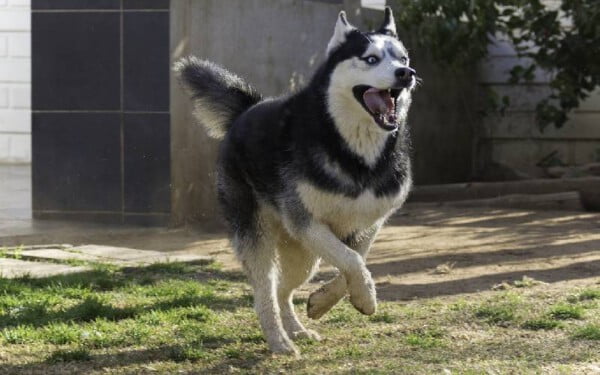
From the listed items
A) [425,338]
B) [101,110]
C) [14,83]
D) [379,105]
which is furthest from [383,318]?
[14,83]

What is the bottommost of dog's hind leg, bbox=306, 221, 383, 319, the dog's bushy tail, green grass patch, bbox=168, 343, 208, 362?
green grass patch, bbox=168, 343, 208, 362

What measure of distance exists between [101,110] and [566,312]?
530 centimetres

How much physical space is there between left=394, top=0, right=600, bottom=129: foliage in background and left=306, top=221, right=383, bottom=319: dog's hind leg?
665 cm

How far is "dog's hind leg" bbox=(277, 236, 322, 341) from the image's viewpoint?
5516mm

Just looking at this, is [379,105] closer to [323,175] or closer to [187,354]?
[323,175]

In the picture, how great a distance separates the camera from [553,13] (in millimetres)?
12516

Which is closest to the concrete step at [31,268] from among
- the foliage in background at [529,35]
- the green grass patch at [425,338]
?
the green grass patch at [425,338]

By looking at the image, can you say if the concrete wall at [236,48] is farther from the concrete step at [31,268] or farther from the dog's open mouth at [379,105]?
the dog's open mouth at [379,105]

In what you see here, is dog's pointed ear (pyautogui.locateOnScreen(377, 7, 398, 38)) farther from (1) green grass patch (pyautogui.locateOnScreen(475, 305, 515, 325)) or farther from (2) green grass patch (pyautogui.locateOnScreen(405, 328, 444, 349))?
(1) green grass patch (pyautogui.locateOnScreen(475, 305, 515, 325))

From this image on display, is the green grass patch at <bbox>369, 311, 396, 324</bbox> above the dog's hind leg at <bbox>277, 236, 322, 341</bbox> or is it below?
below

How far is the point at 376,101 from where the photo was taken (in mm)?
4992

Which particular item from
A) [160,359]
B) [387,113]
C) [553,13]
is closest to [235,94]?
[387,113]

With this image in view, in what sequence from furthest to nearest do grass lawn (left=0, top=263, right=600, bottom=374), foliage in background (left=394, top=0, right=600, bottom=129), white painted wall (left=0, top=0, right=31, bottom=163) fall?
white painted wall (left=0, top=0, right=31, bottom=163)
foliage in background (left=394, top=0, right=600, bottom=129)
grass lawn (left=0, top=263, right=600, bottom=374)

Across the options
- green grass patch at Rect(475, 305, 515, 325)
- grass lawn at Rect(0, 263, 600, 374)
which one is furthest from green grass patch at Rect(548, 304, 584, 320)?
green grass patch at Rect(475, 305, 515, 325)
